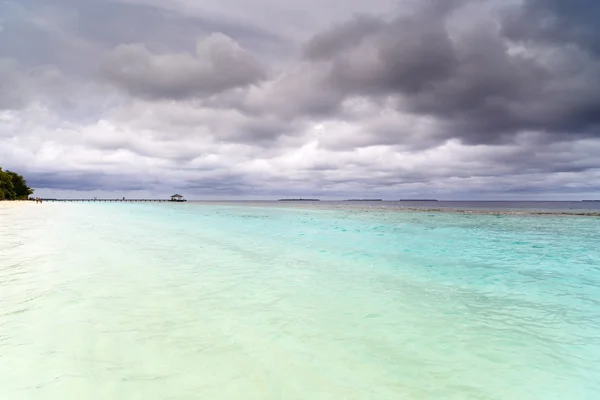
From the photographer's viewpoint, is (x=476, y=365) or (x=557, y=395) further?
(x=476, y=365)

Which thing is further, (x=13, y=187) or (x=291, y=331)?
(x=13, y=187)

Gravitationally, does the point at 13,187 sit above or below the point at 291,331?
above

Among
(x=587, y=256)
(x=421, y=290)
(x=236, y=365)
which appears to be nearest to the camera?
(x=236, y=365)

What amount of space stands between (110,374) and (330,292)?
531 cm

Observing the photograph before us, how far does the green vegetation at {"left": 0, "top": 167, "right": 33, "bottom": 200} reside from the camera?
97.5 metres

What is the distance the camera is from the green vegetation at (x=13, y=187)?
97525 mm

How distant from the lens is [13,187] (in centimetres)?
10831

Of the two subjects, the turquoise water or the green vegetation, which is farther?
the green vegetation

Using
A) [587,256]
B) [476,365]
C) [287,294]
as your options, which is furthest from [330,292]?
[587,256]

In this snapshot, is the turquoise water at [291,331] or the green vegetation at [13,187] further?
the green vegetation at [13,187]

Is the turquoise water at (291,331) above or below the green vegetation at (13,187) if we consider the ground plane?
below

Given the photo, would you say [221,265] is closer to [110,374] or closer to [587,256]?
[110,374]

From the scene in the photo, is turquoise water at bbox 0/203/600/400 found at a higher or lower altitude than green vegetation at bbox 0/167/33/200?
lower

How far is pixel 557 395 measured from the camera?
3.84 m
